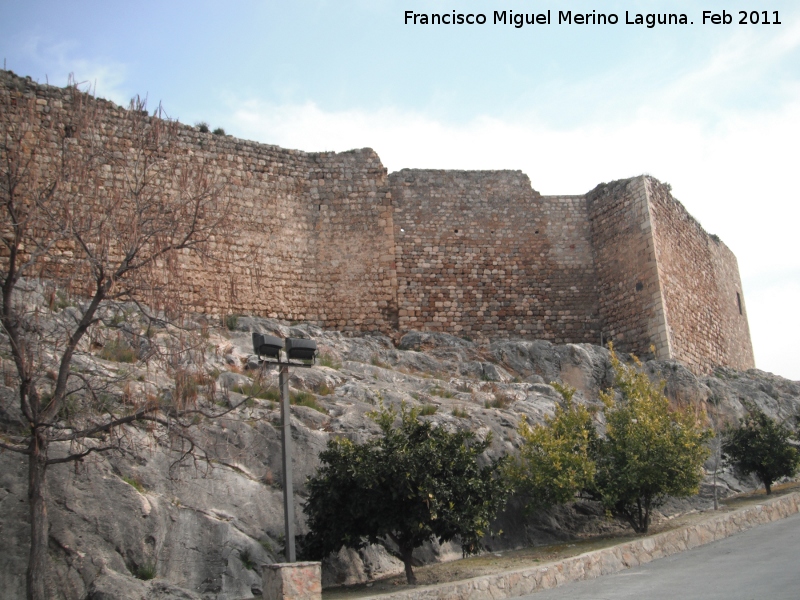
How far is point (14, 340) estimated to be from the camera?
8.30 metres

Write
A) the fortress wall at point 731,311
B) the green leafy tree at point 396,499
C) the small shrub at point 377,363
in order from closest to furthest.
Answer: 1. the green leafy tree at point 396,499
2. the small shrub at point 377,363
3. the fortress wall at point 731,311

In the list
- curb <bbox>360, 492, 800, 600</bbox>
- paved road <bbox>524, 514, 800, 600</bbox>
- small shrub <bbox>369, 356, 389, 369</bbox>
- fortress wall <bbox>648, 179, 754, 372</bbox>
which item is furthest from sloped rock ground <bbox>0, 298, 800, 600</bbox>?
fortress wall <bbox>648, 179, 754, 372</bbox>

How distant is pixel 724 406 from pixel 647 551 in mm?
8640

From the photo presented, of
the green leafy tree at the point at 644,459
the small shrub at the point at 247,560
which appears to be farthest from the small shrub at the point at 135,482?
the green leafy tree at the point at 644,459

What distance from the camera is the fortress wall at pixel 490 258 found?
19.8 meters

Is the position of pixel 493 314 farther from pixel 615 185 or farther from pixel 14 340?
pixel 14 340

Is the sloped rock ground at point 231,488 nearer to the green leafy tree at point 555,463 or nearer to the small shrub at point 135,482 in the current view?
the small shrub at point 135,482

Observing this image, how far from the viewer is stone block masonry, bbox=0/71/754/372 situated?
59.7ft

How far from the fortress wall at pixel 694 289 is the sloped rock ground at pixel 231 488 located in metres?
4.97

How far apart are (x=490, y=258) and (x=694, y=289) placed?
19.2 ft

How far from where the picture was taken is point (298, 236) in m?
18.8

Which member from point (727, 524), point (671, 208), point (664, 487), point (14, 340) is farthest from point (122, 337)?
point (671, 208)

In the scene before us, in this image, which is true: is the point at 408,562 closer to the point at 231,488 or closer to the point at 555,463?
the point at 231,488

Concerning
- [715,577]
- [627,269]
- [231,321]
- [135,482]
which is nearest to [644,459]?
[715,577]
